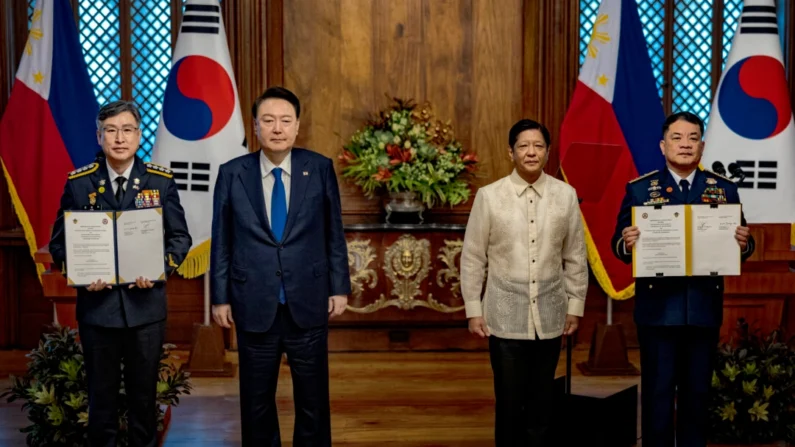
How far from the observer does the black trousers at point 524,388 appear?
3043 mm

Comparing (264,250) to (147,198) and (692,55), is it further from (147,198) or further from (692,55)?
(692,55)

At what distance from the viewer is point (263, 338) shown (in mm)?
2996

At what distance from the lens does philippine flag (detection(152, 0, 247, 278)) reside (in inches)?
199

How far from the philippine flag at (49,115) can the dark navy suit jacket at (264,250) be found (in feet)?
8.32

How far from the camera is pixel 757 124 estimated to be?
16.1 ft

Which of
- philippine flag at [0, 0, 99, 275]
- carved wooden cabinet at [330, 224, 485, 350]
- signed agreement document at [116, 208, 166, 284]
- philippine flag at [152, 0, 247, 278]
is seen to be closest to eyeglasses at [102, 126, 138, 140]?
signed agreement document at [116, 208, 166, 284]

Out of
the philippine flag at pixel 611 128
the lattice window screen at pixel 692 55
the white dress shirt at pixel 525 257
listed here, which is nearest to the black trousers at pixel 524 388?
the white dress shirt at pixel 525 257

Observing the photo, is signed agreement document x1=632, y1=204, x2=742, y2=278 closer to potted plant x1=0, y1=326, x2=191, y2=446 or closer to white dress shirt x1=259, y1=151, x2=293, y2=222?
white dress shirt x1=259, y1=151, x2=293, y2=222

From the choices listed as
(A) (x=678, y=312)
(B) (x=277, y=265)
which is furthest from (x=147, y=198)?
(A) (x=678, y=312)

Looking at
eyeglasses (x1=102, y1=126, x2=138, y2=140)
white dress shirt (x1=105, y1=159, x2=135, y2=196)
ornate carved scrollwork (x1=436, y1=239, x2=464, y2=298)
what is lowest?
ornate carved scrollwork (x1=436, y1=239, x2=464, y2=298)

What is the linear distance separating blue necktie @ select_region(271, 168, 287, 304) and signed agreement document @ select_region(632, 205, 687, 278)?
120 centimetres

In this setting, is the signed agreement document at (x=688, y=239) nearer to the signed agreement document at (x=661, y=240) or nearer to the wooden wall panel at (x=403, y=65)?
the signed agreement document at (x=661, y=240)

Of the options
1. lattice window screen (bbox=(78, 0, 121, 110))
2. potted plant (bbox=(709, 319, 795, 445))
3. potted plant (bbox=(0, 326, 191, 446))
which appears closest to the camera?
potted plant (bbox=(0, 326, 191, 446))

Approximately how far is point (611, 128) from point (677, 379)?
239 centimetres
